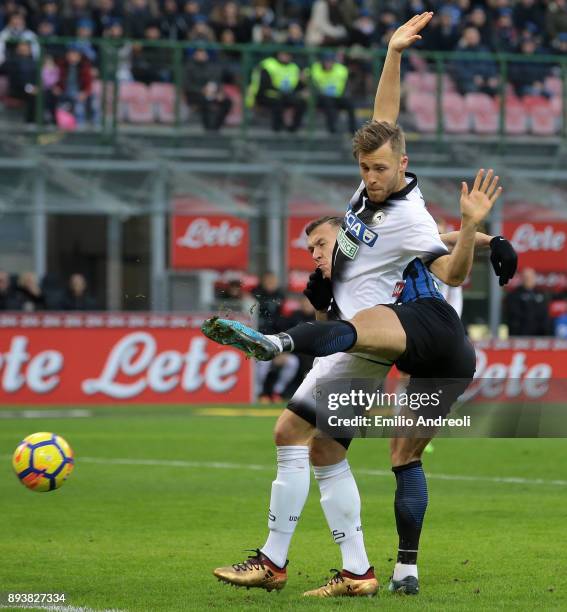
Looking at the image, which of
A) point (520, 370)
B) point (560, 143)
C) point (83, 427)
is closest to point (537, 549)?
point (83, 427)

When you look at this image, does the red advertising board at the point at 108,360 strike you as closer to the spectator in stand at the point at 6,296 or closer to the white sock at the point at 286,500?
the spectator in stand at the point at 6,296

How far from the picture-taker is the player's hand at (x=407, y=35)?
7.26 metres

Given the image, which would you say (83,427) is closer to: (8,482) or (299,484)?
(8,482)

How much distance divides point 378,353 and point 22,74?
54.2ft

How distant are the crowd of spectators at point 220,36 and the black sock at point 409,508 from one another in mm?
16158

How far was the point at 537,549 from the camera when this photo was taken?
26.9ft

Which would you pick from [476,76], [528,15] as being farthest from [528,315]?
[528,15]

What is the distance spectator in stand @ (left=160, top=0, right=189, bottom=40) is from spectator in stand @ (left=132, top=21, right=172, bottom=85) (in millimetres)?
1800

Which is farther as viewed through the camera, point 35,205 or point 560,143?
point 560,143

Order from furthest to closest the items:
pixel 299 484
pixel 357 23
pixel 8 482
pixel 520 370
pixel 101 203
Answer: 1. pixel 357 23
2. pixel 101 203
3. pixel 520 370
4. pixel 8 482
5. pixel 299 484

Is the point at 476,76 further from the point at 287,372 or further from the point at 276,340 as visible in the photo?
the point at 276,340

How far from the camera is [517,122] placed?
79.6 ft

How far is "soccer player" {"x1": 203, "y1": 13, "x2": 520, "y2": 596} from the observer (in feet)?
21.4

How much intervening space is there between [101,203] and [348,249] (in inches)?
623
